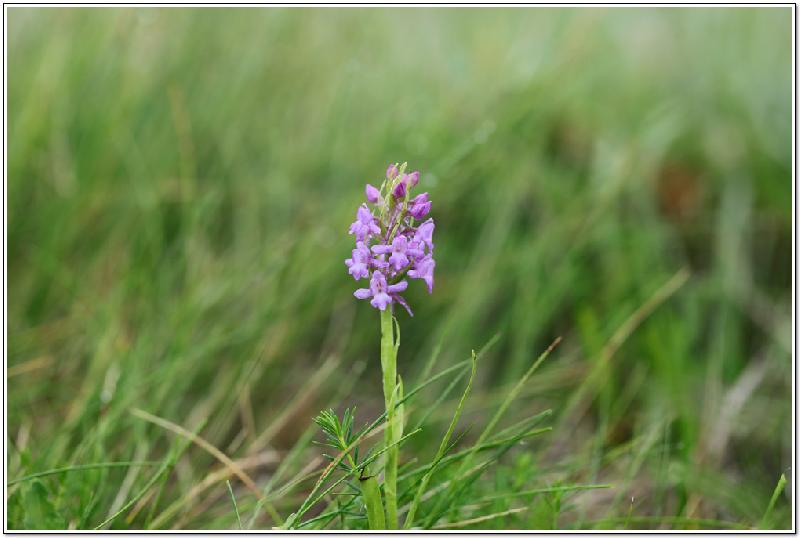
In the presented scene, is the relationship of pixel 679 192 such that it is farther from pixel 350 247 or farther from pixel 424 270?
pixel 424 270

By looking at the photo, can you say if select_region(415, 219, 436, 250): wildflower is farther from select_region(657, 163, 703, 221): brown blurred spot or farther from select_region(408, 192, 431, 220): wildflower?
select_region(657, 163, 703, 221): brown blurred spot

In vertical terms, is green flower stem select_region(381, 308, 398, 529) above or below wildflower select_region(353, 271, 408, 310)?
below

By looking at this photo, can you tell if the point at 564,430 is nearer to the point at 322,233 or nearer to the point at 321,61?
the point at 322,233

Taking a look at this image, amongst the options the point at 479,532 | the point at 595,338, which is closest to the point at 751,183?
the point at 595,338

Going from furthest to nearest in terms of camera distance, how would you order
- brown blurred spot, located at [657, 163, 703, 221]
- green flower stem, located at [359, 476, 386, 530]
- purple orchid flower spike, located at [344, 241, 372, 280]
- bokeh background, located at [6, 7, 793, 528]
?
brown blurred spot, located at [657, 163, 703, 221] → bokeh background, located at [6, 7, 793, 528] → green flower stem, located at [359, 476, 386, 530] → purple orchid flower spike, located at [344, 241, 372, 280]

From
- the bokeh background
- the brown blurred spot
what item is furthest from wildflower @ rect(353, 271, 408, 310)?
the brown blurred spot

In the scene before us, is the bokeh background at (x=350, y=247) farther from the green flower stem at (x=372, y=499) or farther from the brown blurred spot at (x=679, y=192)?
the green flower stem at (x=372, y=499)
